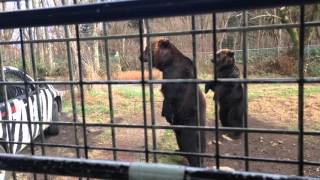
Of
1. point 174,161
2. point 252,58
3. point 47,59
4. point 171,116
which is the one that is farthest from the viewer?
point 252,58

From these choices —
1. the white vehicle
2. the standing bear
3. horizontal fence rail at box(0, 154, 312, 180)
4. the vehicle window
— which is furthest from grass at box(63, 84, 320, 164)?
horizontal fence rail at box(0, 154, 312, 180)

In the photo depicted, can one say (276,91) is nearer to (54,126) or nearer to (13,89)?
(54,126)

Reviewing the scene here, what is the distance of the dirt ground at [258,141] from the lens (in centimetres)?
512

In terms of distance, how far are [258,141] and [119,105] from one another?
13.6ft

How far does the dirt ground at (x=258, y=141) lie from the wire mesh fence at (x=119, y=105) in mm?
24

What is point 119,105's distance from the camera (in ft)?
32.6

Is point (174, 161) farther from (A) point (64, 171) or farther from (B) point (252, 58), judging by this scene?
(B) point (252, 58)

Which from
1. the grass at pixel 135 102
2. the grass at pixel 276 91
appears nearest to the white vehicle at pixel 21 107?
the grass at pixel 135 102

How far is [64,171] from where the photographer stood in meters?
1.21

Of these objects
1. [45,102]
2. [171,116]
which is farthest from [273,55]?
[171,116]

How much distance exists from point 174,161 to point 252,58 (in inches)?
379

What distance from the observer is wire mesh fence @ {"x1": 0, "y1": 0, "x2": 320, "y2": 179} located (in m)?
1.14

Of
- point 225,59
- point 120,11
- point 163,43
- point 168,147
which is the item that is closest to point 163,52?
point 163,43

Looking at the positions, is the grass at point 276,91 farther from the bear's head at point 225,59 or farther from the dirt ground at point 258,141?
the bear's head at point 225,59
